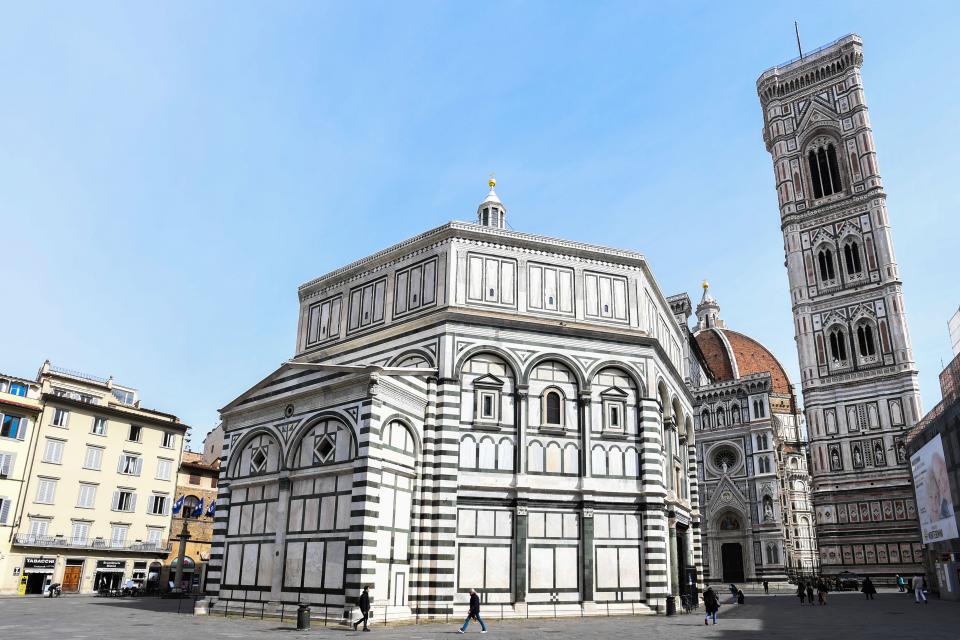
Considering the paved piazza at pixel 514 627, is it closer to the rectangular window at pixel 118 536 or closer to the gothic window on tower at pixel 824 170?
the rectangular window at pixel 118 536

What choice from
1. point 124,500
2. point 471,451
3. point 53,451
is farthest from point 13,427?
point 471,451

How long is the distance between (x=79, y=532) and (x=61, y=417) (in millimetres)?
6713

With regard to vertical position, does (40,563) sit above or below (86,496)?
below

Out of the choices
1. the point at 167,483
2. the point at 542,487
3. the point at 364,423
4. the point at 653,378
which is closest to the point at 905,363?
the point at 653,378

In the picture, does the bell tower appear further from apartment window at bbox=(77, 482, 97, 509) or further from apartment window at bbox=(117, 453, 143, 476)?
apartment window at bbox=(77, 482, 97, 509)

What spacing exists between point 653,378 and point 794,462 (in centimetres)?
9093

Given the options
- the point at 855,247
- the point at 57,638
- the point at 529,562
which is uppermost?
the point at 855,247

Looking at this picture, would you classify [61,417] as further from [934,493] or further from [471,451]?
A: [934,493]

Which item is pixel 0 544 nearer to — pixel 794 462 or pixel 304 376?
pixel 304 376

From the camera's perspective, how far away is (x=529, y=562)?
24.1 m

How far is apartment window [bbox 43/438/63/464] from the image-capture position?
130 ft

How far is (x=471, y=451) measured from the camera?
2491cm

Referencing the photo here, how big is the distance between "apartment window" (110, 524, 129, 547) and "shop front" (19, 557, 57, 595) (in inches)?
130

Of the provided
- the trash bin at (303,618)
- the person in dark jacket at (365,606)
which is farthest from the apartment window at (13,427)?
the person in dark jacket at (365,606)
